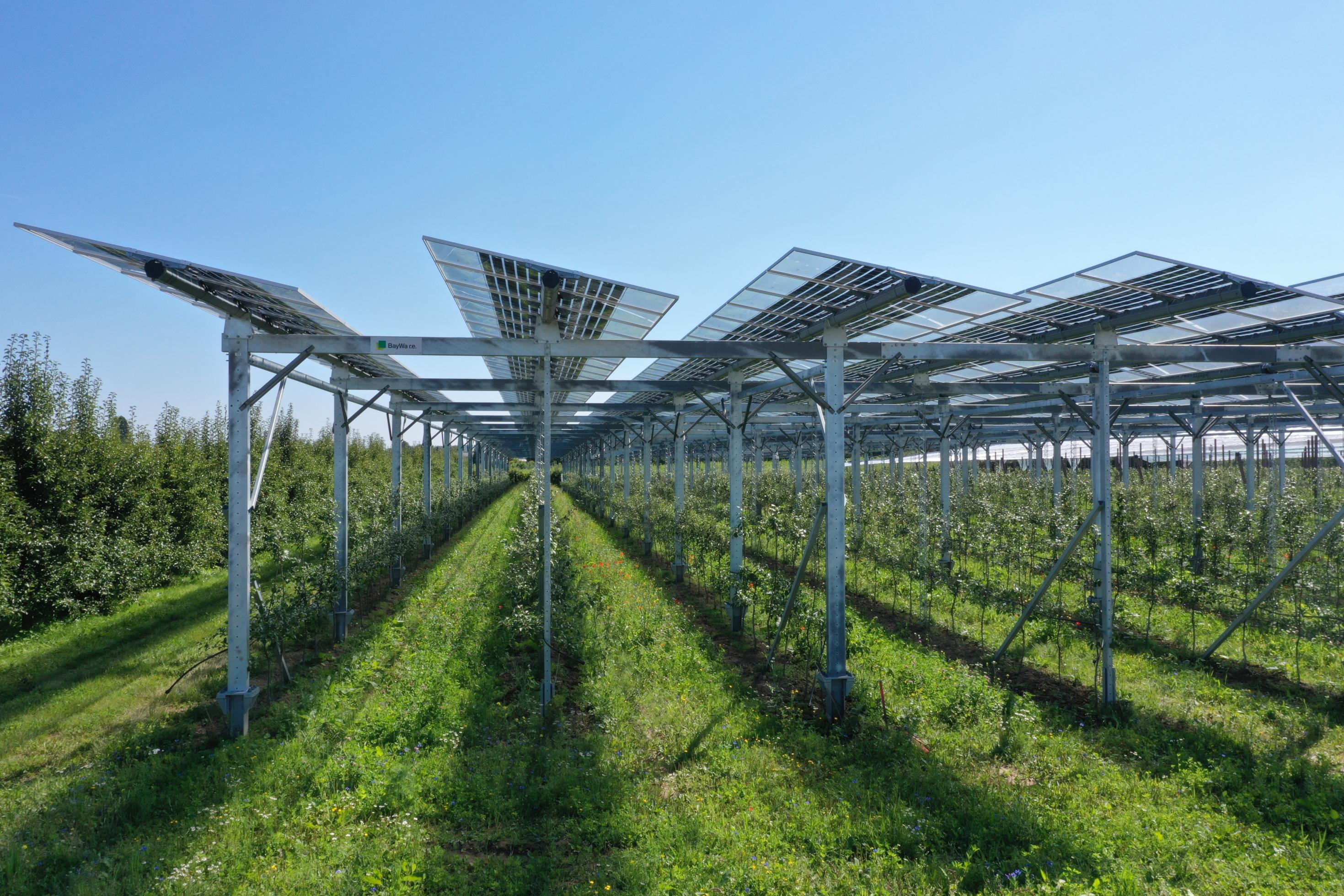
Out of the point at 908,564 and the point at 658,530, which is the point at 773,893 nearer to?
the point at 908,564

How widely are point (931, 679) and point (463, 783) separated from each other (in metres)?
5.50

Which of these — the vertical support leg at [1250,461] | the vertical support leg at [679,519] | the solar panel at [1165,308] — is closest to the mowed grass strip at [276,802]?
the vertical support leg at [679,519]

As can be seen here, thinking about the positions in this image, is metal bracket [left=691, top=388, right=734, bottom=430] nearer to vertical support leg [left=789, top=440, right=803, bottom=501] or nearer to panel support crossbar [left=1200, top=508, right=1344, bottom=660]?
panel support crossbar [left=1200, top=508, right=1344, bottom=660]

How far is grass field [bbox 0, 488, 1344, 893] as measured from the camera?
423 centimetres

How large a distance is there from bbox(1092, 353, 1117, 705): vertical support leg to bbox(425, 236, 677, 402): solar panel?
5079 millimetres

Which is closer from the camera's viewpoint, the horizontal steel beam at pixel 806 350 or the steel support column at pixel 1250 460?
the horizontal steel beam at pixel 806 350

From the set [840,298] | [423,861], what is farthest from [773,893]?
[840,298]

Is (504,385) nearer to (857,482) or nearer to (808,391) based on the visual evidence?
(808,391)

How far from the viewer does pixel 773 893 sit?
3.98 metres

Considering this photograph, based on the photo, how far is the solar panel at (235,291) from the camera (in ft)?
17.8

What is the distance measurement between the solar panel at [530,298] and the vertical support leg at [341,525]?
2.47 m

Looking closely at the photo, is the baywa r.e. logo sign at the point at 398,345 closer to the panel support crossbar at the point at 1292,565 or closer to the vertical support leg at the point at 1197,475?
the panel support crossbar at the point at 1292,565

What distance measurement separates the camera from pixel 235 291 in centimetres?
620

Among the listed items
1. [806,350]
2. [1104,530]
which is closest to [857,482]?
[1104,530]
